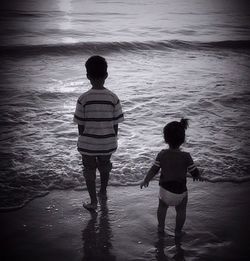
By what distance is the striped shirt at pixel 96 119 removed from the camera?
348cm

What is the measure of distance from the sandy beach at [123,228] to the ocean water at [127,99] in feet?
1.18

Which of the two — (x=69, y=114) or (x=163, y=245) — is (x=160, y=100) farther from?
(x=163, y=245)

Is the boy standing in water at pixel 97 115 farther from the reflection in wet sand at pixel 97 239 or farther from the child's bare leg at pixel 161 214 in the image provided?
the child's bare leg at pixel 161 214

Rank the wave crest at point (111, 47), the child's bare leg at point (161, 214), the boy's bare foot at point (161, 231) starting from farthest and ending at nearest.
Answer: the wave crest at point (111, 47) < the boy's bare foot at point (161, 231) < the child's bare leg at point (161, 214)

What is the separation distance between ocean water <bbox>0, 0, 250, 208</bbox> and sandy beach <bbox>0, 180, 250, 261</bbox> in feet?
1.18

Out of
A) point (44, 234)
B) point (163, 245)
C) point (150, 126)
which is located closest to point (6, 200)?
point (44, 234)

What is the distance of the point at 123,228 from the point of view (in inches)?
137

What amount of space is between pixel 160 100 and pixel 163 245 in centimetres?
562

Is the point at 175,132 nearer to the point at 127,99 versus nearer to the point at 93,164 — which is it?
the point at 93,164

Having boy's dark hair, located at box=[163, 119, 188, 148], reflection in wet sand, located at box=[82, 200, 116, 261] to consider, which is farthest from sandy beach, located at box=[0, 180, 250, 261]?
boy's dark hair, located at box=[163, 119, 188, 148]

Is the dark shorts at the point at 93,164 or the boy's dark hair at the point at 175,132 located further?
the dark shorts at the point at 93,164

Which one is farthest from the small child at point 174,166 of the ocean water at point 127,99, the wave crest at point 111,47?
the wave crest at point 111,47

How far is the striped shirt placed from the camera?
348 cm

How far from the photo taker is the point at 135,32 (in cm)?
2102
